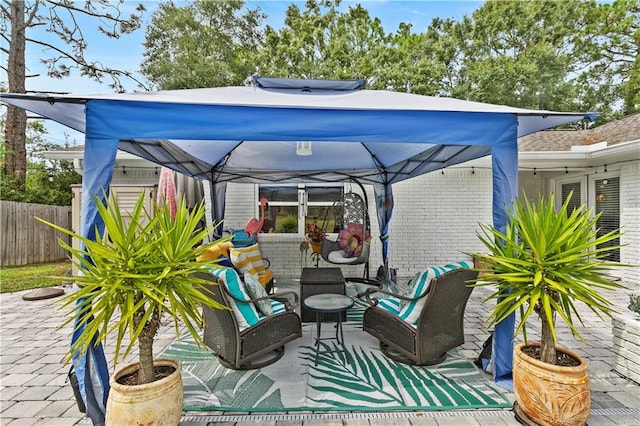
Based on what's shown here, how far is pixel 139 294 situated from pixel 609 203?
353 inches

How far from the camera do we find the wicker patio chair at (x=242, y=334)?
107 inches

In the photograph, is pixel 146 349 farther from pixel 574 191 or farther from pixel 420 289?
pixel 574 191

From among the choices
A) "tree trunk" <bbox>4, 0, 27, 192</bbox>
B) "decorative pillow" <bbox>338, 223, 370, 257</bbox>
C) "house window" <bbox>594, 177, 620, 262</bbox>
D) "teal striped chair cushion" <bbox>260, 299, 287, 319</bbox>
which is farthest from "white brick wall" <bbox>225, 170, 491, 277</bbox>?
"tree trunk" <bbox>4, 0, 27, 192</bbox>

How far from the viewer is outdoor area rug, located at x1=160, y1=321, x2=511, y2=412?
96.5 inches

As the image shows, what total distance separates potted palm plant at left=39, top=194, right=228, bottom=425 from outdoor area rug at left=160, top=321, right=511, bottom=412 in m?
0.60

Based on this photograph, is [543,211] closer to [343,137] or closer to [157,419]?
[343,137]

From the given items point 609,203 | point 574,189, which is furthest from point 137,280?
point 574,189

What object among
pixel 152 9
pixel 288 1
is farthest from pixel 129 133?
pixel 152 9

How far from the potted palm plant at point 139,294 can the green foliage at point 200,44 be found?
43.3 ft

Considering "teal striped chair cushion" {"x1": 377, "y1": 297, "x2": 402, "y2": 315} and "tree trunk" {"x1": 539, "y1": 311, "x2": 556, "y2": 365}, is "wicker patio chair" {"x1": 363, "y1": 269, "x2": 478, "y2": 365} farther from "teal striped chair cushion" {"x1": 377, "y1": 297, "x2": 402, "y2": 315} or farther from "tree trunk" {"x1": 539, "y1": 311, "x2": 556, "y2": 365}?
"tree trunk" {"x1": 539, "y1": 311, "x2": 556, "y2": 365}

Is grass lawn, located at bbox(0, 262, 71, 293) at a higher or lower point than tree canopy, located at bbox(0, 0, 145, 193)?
lower

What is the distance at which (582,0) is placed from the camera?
13.6m

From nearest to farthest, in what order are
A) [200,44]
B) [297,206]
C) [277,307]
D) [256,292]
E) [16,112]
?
[256,292] < [277,307] < [297,206] < [16,112] < [200,44]

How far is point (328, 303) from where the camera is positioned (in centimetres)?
308
